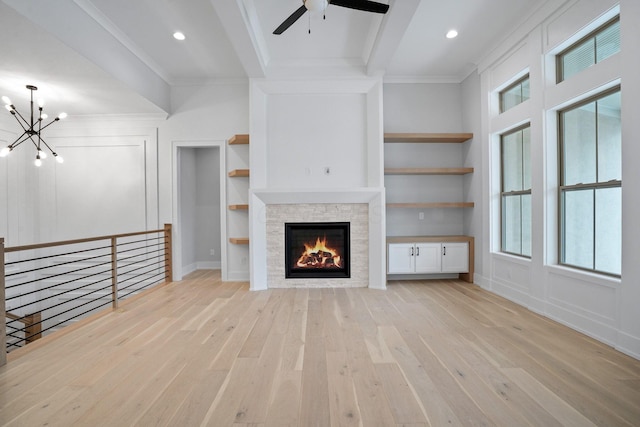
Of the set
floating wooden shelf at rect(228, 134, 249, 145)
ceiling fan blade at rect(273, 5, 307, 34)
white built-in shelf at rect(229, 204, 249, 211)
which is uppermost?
ceiling fan blade at rect(273, 5, 307, 34)

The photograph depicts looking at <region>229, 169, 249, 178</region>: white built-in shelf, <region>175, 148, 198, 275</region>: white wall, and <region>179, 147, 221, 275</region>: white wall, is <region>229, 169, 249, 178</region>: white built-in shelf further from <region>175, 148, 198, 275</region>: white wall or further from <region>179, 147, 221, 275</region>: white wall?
<region>179, 147, 221, 275</region>: white wall

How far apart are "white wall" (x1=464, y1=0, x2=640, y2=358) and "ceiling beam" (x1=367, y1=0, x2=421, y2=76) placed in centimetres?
150

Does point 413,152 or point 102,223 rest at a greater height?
point 413,152

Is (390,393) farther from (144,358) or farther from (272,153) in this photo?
(272,153)

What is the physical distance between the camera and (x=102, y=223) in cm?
513

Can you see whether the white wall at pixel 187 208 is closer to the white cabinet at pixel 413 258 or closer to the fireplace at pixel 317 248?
the fireplace at pixel 317 248

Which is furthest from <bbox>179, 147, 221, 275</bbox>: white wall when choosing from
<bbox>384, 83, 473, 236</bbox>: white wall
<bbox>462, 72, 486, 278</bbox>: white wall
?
<bbox>462, 72, 486, 278</bbox>: white wall

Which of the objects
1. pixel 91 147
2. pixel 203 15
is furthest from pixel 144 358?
pixel 91 147

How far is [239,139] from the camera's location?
4762 mm

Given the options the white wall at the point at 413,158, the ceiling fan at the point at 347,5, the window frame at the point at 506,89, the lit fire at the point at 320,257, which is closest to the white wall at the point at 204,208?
the lit fire at the point at 320,257

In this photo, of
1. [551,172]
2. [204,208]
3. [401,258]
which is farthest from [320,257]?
[551,172]

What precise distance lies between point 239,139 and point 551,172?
4.07 metres

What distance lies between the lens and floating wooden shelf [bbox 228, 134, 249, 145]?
471cm

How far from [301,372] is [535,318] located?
2.63m
